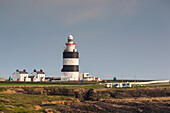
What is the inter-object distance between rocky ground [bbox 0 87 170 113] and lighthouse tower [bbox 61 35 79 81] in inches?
1414

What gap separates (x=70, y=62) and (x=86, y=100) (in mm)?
41849

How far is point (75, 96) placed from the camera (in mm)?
79750

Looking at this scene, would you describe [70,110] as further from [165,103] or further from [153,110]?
[165,103]

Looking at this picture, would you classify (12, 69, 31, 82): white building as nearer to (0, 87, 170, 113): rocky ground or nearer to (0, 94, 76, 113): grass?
(0, 87, 170, 113): rocky ground

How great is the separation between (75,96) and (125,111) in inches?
868

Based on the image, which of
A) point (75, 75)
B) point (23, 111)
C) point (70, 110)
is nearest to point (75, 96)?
point (70, 110)

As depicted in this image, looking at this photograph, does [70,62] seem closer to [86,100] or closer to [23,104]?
[86,100]

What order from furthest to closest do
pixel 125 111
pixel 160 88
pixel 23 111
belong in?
pixel 160 88 < pixel 125 111 < pixel 23 111

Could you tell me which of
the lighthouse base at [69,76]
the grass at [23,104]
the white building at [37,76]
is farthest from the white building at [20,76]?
the grass at [23,104]

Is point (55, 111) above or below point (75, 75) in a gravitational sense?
below

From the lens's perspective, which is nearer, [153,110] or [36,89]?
[153,110]

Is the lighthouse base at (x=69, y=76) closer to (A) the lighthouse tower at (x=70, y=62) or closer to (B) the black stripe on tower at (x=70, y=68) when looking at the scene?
(A) the lighthouse tower at (x=70, y=62)

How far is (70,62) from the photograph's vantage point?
118 meters

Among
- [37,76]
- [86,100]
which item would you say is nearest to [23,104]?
[86,100]
